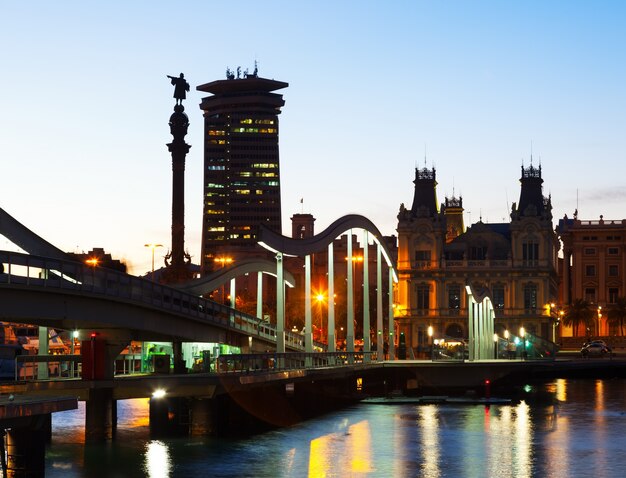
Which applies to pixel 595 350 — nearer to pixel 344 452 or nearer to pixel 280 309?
pixel 280 309

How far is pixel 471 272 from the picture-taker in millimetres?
169625

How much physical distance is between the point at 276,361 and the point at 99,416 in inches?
483

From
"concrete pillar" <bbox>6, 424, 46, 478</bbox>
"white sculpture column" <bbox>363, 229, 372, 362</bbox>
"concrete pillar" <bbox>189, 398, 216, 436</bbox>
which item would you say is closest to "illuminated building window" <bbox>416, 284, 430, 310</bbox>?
"white sculpture column" <bbox>363, 229, 372, 362</bbox>

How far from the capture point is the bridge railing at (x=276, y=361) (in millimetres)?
58562

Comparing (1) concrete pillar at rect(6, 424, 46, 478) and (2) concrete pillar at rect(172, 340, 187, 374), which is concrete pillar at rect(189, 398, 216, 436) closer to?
(2) concrete pillar at rect(172, 340, 187, 374)

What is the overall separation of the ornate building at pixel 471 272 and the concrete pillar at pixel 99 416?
114 meters

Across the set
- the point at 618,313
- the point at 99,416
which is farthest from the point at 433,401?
the point at 618,313

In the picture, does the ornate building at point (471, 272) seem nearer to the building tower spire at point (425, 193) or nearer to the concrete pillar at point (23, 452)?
the building tower spire at point (425, 193)

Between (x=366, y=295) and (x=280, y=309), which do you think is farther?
(x=366, y=295)

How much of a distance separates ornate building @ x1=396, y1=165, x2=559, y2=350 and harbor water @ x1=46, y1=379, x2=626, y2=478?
9163cm

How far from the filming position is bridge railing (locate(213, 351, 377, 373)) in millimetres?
58562

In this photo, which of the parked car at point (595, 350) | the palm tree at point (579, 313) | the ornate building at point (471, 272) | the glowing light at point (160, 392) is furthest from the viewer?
the palm tree at point (579, 313)

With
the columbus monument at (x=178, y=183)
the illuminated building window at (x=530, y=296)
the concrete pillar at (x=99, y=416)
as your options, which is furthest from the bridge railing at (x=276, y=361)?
the illuminated building window at (x=530, y=296)

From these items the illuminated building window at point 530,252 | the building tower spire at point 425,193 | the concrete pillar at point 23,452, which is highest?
the building tower spire at point 425,193
